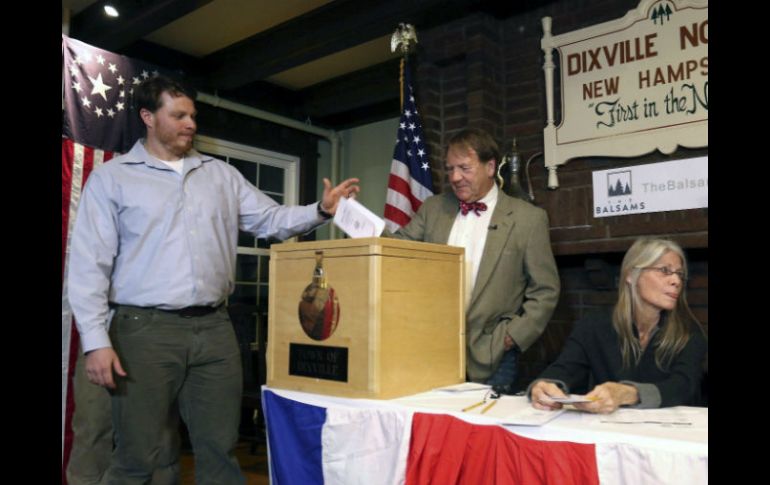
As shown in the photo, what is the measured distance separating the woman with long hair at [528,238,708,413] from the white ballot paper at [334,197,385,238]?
536mm

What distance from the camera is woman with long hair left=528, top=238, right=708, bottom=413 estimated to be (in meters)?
1.60

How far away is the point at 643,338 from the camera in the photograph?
1.71m

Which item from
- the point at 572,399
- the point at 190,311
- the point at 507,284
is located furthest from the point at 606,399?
the point at 190,311

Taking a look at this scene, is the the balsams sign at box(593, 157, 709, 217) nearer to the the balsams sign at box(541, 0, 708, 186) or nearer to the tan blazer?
the the balsams sign at box(541, 0, 708, 186)

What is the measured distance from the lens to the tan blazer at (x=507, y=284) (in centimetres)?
205

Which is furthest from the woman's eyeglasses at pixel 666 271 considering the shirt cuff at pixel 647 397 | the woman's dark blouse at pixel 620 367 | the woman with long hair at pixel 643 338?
the shirt cuff at pixel 647 397

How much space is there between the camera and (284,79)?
5016 mm

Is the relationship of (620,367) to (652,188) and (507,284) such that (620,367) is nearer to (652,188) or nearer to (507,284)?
(507,284)

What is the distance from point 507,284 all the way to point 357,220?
726mm

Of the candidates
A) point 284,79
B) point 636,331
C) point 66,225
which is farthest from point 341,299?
point 284,79

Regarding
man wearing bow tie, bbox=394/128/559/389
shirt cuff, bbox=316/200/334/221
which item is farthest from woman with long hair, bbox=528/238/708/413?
shirt cuff, bbox=316/200/334/221

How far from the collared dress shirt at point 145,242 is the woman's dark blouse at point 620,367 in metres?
0.87
